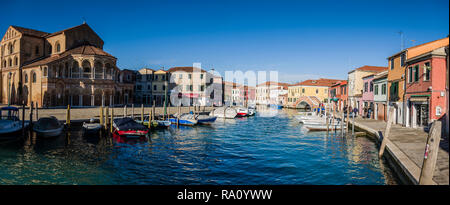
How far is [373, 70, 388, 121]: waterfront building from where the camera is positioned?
84.6ft

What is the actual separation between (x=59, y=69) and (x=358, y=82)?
40496 mm

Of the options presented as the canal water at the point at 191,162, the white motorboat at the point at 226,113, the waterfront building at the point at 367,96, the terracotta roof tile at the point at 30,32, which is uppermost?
the terracotta roof tile at the point at 30,32

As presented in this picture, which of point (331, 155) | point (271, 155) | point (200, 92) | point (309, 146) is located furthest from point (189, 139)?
point (200, 92)

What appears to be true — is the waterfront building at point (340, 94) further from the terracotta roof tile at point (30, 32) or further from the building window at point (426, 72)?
the terracotta roof tile at point (30, 32)

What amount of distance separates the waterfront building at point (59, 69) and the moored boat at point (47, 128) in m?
20.5

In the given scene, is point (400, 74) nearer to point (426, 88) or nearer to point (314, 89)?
point (426, 88)

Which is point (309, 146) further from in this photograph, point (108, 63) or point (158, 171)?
point (108, 63)

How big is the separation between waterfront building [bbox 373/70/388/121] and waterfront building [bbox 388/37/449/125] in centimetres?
151

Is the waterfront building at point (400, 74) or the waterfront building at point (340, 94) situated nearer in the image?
the waterfront building at point (400, 74)

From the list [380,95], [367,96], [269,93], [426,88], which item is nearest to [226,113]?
[367,96]

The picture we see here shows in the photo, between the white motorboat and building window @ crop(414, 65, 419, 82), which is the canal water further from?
the white motorboat

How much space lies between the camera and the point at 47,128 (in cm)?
1841

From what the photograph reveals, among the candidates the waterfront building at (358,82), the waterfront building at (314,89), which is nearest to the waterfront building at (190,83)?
the waterfront building at (314,89)

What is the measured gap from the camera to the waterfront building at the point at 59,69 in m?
37.2
